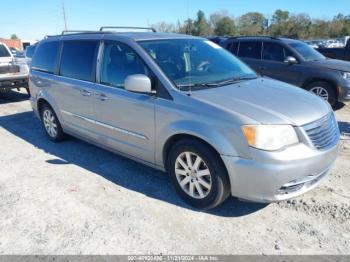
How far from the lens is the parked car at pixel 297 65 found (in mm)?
7543

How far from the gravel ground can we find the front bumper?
350 mm

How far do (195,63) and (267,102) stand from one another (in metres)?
1.12

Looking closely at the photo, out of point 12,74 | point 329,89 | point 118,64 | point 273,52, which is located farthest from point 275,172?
point 12,74

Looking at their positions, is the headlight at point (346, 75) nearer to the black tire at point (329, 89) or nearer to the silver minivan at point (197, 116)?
the black tire at point (329, 89)

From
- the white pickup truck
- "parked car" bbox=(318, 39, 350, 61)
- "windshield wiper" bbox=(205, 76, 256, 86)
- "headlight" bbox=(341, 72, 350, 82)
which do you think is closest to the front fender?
"windshield wiper" bbox=(205, 76, 256, 86)

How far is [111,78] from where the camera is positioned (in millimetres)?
4188

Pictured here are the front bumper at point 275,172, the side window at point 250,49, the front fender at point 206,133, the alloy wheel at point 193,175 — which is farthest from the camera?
the side window at point 250,49

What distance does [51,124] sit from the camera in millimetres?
5770

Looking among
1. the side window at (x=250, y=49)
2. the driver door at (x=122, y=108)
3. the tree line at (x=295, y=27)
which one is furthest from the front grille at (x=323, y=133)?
the tree line at (x=295, y=27)

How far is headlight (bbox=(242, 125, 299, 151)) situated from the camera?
2906 millimetres

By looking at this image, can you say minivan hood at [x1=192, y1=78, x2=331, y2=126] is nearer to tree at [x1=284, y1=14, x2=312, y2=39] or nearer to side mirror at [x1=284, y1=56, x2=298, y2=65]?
side mirror at [x1=284, y1=56, x2=298, y2=65]

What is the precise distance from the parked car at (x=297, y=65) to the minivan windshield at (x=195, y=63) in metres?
3.96

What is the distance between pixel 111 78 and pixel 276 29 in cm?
6882

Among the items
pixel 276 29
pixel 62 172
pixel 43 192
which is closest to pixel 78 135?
pixel 62 172
